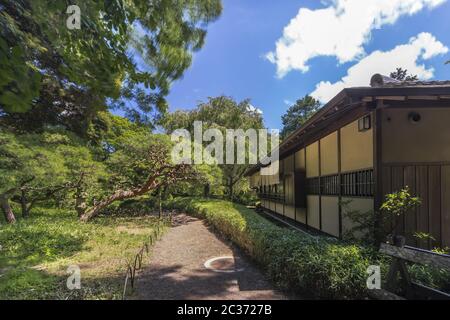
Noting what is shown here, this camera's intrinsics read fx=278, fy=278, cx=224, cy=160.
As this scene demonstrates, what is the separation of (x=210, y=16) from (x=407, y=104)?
15.8ft

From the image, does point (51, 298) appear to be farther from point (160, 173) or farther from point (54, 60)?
point (160, 173)

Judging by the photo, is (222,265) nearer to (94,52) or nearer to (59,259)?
(59,259)

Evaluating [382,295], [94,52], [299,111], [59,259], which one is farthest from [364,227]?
[299,111]

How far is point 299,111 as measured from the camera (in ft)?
170

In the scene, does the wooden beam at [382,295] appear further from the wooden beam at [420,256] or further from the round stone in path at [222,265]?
A: the round stone in path at [222,265]

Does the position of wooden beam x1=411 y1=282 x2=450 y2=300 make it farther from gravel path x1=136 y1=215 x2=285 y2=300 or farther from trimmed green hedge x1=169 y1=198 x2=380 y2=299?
gravel path x1=136 y1=215 x2=285 y2=300

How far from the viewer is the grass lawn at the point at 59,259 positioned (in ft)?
16.2

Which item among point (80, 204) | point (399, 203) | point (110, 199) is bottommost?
point (80, 204)

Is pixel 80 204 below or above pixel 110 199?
below

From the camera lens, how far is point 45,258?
7.36 meters

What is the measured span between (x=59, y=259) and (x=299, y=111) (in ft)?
163

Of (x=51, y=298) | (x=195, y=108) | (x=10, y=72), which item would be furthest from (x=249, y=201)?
(x=10, y=72)

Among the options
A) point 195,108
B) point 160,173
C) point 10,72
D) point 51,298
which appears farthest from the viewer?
point 195,108
